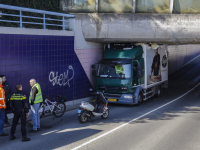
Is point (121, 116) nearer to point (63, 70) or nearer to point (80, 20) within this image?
point (63, 70)

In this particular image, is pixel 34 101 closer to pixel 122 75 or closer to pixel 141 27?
pixel 122 75

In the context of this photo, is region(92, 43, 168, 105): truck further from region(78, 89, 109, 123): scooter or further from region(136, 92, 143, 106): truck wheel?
region(78, 89, 109, 123): scooter

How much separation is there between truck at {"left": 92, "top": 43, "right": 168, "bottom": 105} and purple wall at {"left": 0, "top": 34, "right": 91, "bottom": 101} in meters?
1.21

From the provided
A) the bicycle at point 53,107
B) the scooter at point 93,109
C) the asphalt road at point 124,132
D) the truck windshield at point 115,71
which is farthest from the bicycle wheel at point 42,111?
the truck windshield at point 115,71

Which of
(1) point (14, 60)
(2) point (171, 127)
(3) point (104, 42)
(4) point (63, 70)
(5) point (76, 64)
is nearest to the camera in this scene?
(2) point (171, 127)

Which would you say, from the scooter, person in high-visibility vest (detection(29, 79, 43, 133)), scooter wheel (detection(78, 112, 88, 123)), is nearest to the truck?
the scooter

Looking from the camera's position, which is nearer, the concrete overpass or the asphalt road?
the asphalt road

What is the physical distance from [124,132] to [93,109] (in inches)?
90.1

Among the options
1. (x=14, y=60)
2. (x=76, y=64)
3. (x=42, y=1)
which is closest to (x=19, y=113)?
(x=14, y=60)

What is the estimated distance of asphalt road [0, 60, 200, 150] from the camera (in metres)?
8.99

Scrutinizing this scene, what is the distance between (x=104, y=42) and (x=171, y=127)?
8955 millimetres

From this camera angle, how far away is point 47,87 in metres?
14.6

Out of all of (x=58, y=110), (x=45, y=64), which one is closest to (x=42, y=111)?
(x=58, y=110)

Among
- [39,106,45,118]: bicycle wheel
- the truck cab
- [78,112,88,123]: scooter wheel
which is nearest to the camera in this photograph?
[78,112,88,123]: scooter wheel
